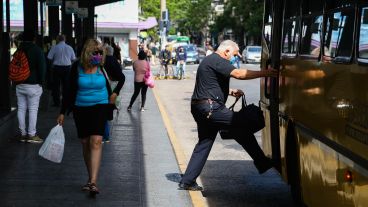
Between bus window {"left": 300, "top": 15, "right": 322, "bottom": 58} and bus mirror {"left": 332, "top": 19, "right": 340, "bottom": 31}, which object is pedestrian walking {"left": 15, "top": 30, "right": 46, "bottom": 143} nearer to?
bus window {"left": 300, "top": 15, "right": 322, "bottom": 58}

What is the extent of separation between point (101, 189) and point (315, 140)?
126 inches

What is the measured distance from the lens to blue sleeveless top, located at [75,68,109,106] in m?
7.80

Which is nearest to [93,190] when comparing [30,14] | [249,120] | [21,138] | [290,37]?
[249,120]

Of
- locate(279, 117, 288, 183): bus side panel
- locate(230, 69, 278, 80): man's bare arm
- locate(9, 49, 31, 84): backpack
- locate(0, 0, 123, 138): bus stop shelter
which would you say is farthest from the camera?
locate(0, 0, 123, 138): bus stop shelter

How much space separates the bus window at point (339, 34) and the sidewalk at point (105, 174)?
278 cm

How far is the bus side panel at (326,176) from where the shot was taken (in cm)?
450

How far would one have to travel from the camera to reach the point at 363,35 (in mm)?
4523

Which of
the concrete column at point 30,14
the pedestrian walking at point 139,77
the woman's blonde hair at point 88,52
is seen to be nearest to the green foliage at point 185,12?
the concrete column at point 30,14

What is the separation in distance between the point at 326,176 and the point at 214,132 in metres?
2.91

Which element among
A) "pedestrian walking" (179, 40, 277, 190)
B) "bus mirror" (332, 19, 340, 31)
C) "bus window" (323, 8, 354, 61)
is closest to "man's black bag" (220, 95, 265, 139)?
"pedestrian walking" (179, 40, 277, 190)

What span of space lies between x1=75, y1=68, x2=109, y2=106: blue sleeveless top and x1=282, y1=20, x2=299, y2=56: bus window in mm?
1966

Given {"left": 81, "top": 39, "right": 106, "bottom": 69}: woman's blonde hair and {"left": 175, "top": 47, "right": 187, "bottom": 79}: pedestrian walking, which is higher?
{"left": 81, "top": 39, "right": 106, "bottom": 69}: woman's blonde hair

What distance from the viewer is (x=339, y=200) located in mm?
4914

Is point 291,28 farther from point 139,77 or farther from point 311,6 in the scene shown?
point 139,77
